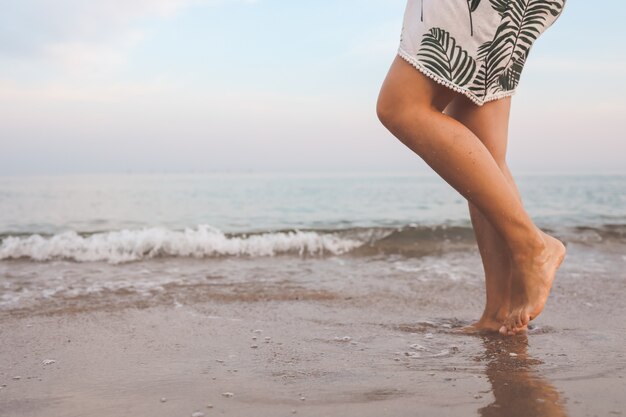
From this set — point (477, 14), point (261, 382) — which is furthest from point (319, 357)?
point (477, 14)

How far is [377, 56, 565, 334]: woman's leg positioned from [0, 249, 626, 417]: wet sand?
1.33ft

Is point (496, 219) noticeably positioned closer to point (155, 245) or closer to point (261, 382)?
point (261, 382)

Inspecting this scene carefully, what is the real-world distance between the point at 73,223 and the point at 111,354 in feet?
28.5

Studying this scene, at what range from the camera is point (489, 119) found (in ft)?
6.88

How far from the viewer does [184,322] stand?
8.11 ft

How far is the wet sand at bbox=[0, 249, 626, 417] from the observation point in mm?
1423

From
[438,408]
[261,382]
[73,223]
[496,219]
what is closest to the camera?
[438,408]

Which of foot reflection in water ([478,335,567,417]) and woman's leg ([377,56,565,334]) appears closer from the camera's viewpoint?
foot reflection in water ([478,335,567,417])

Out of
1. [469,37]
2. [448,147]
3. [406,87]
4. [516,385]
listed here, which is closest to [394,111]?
[406,87]

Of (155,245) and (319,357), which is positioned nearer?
(319,357)

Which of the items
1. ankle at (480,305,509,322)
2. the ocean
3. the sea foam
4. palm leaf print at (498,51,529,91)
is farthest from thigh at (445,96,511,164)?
the sea foam

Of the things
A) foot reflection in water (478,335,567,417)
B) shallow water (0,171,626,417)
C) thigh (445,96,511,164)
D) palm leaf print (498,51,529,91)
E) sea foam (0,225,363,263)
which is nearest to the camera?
foot reflection in water (478,335,567,417)

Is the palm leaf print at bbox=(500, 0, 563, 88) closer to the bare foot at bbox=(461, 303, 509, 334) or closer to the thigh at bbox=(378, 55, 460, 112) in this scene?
the thigh at bbox=(378, 55, 460, 112)

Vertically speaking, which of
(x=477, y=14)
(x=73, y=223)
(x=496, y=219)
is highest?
(x=477, y=14)
